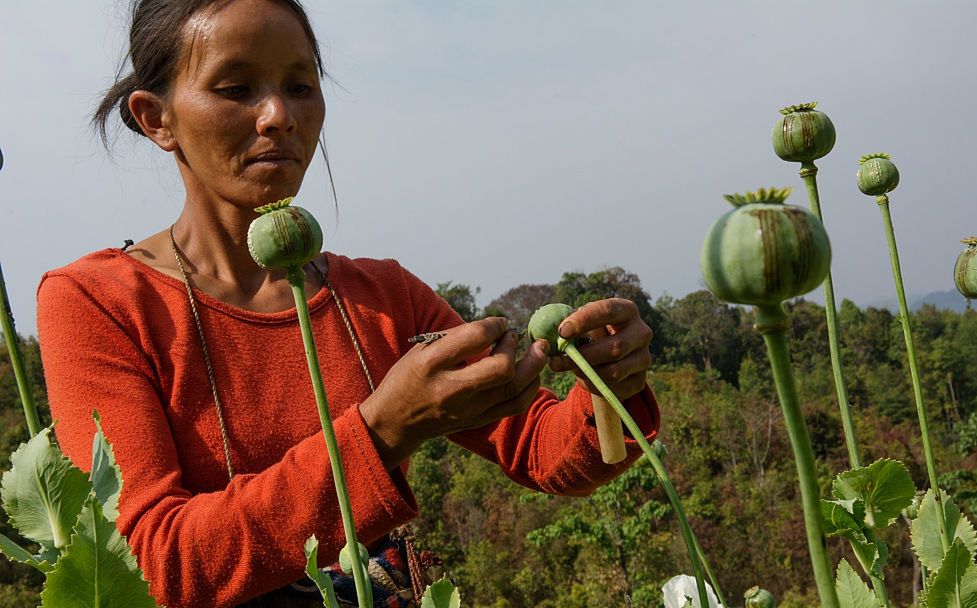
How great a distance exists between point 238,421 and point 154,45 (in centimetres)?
61

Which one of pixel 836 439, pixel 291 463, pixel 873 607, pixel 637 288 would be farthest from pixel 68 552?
pixel 637 288

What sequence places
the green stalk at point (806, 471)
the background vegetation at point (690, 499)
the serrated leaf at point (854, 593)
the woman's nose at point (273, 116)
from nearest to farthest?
the green stalk at point (806, 471), the serrated leaf at point (854, 593), the woman's nose at point (273, 116), the background vegetation at point (690, 499)

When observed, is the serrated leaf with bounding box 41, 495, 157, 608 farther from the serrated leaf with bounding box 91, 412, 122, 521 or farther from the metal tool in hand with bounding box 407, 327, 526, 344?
the metal tool in hand with bounding box 407, 327, 526, 344

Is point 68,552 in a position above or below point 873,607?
above

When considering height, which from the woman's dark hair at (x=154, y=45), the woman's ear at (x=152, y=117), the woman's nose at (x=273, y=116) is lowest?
the woman's nose at (x=273, y=116)

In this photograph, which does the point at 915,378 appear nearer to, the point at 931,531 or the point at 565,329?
the point at 931,531

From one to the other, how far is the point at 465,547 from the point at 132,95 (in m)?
16.7

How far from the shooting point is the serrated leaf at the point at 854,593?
61 cm

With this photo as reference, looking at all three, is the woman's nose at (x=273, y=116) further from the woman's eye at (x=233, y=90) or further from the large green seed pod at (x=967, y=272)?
the large green seed pod at (x=967, y=272)

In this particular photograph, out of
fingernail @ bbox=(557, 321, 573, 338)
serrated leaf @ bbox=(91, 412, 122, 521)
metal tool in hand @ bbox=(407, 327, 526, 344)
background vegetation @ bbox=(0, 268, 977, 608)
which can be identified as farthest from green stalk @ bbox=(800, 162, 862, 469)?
background vegetation @ bbox=(0, 268, 977, 608)

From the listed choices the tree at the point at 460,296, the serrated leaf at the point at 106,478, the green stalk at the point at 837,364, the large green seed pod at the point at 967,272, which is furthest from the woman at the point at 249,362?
the tree at the point at 460,296

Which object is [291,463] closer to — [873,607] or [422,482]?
[873,607]

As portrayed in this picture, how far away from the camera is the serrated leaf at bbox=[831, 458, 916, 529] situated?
760 mm

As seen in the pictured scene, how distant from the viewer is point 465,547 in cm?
1759
